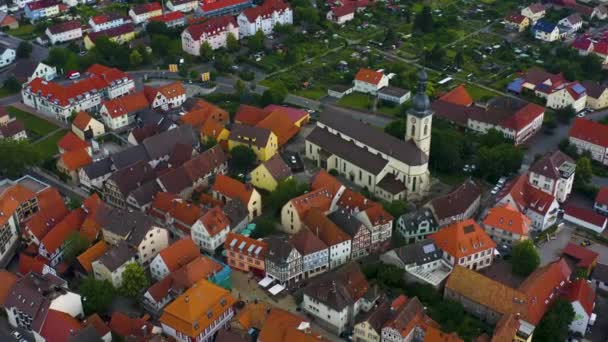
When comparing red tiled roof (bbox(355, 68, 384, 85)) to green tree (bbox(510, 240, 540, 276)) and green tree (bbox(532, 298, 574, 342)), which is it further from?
green tree (bbox(532, 298, 574, 342))

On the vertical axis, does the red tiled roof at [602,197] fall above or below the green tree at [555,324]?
below

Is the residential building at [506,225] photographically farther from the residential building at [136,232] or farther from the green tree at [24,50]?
the green tree at [24,50]

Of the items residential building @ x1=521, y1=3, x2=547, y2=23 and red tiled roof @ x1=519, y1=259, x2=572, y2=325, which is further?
residential building @ x1=521, y1=3, x2=547, y2=23

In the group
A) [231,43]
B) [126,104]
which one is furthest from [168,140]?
[231,43]

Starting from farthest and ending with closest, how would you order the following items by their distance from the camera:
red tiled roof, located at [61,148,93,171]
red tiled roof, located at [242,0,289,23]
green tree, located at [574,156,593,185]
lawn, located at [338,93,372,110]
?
red tiled roof, located at [242,0,289,23] < lawn, located at [338,93,372,110] < red tiled roof, located at [61,148,93,171] < green tree, located at [574,156,593,185]

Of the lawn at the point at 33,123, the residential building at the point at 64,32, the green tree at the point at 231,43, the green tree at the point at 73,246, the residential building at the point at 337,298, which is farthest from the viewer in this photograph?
the residential building at the point at 64,32

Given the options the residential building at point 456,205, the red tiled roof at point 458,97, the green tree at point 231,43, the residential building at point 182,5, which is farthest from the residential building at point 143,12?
the residential building at point 456,205

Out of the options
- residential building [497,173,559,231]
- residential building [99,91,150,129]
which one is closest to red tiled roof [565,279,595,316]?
residential building [497,173,559,231]
